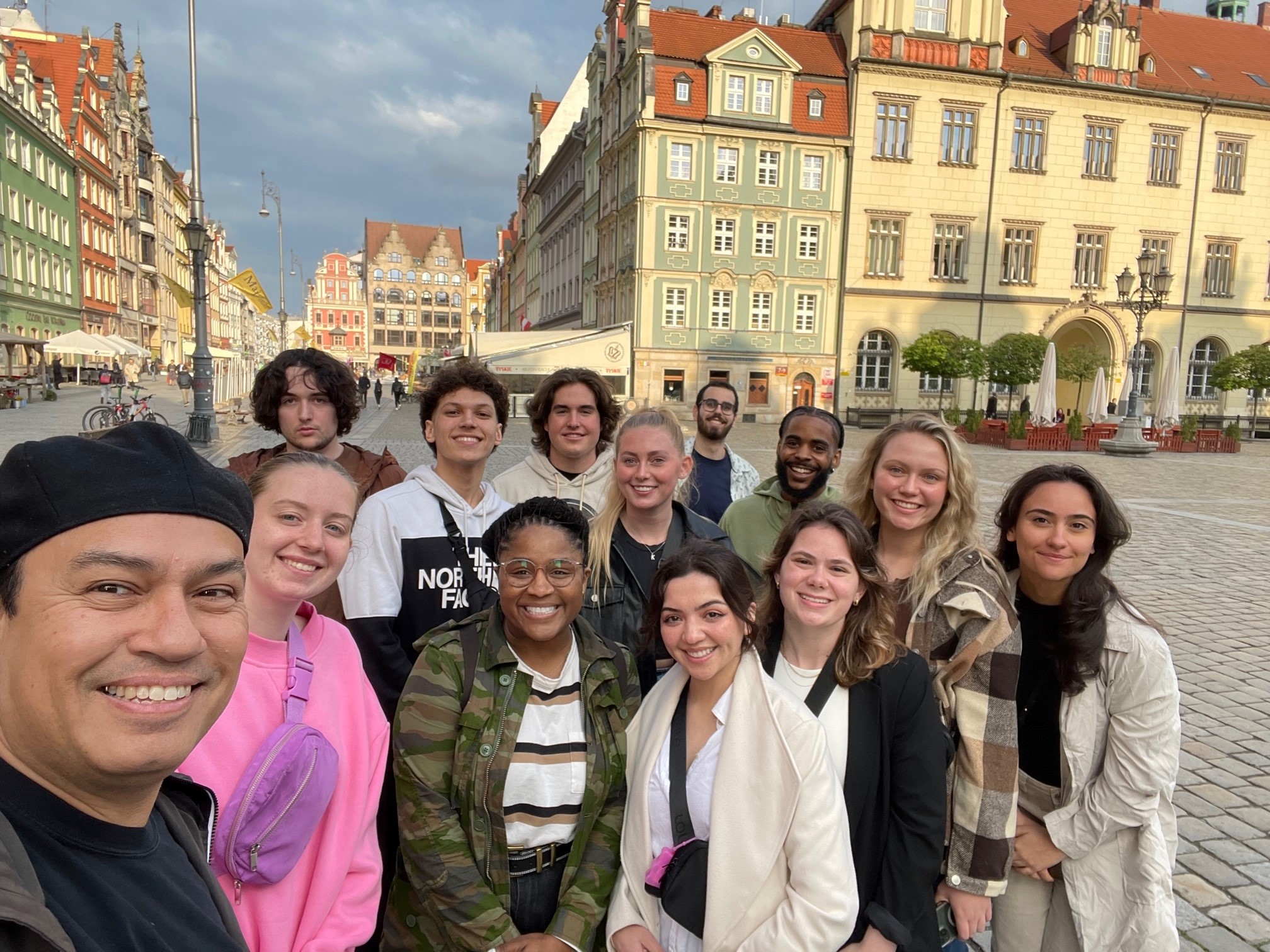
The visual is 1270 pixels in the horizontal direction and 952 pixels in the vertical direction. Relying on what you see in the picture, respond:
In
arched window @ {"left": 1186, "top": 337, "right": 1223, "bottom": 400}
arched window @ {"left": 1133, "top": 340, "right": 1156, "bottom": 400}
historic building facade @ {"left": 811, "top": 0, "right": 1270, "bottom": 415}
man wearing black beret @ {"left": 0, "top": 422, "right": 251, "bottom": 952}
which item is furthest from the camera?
arched window @ {"left": 1186, "top": 337, "right": 1223, "bottom": 400}

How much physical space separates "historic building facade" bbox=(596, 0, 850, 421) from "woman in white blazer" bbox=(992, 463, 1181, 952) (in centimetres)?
3167

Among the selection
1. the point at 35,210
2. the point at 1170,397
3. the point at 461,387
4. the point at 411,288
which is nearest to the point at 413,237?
the point at 411,288

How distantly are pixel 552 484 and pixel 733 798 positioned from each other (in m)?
1.98

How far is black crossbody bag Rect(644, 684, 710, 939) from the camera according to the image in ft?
6.71

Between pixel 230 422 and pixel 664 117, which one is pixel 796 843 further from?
pixel 664 117

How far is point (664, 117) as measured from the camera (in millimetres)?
34406

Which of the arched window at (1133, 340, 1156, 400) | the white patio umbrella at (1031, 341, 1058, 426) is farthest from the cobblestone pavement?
the arched window at (1133, 340, 1156, 400)

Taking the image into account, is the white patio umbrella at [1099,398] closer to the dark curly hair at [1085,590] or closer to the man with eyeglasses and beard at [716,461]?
the man with eyeglasses and beard at [716,461]

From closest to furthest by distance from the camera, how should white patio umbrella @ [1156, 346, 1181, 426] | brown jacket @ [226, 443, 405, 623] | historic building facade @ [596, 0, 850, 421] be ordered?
brown jacket @ [226, 443, 405, 623], white patio umbrella @ [1156, 346, 1181, 426], historic building facade @ [596, 0, 850, 421]

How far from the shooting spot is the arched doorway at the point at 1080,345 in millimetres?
37562

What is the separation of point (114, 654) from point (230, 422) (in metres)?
26.1

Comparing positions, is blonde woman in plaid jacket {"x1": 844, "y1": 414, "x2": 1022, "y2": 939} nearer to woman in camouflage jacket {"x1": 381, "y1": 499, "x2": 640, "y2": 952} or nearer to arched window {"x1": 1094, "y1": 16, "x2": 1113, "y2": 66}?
woman in camouflage jacket {"x1": 381, "y1": 499, "x2": 640, "y2": 952}

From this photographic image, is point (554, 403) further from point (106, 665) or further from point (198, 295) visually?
point (198, 295)

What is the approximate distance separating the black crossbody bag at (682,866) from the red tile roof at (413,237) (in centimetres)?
12348
